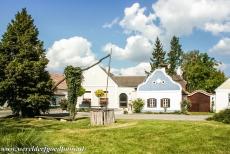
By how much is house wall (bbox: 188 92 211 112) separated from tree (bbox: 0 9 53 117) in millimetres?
24643

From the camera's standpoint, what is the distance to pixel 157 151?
15.1 metres

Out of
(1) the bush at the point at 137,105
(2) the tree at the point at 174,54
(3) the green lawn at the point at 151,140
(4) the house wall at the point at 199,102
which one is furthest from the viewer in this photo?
(2) the tree at the point at 174,54

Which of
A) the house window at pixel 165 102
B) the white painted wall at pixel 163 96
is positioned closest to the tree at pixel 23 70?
the white painted wall at pixel 163 96

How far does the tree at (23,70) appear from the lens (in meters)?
34.5

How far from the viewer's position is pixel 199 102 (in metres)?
53.7

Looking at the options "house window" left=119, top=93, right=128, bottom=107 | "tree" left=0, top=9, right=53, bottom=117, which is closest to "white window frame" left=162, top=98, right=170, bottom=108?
"house window" left=119, top=93, right=128, bottom=107

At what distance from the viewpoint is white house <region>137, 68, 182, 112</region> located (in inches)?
1916

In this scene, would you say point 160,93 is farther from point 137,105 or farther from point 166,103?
point 137,105

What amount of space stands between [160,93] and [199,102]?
24.9 ft

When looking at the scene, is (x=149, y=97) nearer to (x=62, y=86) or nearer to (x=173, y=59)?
(x=62, y=86)

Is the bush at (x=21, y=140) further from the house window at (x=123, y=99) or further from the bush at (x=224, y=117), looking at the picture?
the house window at (x=123, y=99)

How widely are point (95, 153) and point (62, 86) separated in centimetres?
5472

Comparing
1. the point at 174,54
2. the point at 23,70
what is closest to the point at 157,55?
the point at 174,54

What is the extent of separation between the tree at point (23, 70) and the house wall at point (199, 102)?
2464 centimetres
